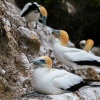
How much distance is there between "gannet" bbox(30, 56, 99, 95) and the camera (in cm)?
696

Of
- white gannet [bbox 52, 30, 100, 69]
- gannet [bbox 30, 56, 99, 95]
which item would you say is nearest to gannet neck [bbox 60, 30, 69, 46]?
white gannet [bbox 52, 30, 100, 69]

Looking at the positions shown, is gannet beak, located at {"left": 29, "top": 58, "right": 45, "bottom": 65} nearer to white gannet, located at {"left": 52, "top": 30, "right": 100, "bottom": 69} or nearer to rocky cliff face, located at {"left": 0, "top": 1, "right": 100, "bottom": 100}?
rocky cliff face, located at {"left": 0, "top": 1, "right": 100, "bottom": 100}

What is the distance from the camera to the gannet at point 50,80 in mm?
6965

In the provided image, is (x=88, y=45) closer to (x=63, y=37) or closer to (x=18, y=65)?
(x=63, y=37)

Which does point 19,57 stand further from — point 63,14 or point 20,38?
point 63,14

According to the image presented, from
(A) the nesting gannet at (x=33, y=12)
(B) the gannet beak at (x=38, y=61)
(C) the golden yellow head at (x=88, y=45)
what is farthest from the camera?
(C) the golden yellow head at (x=88, y=45)

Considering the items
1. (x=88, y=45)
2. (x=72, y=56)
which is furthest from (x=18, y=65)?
(x=88, y=45)

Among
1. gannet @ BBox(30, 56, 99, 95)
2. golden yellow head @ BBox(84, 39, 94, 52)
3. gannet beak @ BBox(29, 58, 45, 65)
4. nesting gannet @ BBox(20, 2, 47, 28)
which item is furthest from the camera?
golden yellow head @ BBox(84, 39, 94, 52)

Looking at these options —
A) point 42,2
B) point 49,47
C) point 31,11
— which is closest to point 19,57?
point 49,47

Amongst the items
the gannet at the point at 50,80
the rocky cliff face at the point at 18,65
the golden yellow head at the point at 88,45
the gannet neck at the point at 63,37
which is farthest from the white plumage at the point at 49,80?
the golden yellow head at the point at 88,45

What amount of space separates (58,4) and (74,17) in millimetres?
984

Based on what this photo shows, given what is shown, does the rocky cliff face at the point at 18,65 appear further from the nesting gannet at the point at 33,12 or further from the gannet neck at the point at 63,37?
the nesting gannet at the point at 33,12

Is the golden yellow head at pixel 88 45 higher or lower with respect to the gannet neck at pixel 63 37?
lower

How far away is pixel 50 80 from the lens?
703 centimetres
